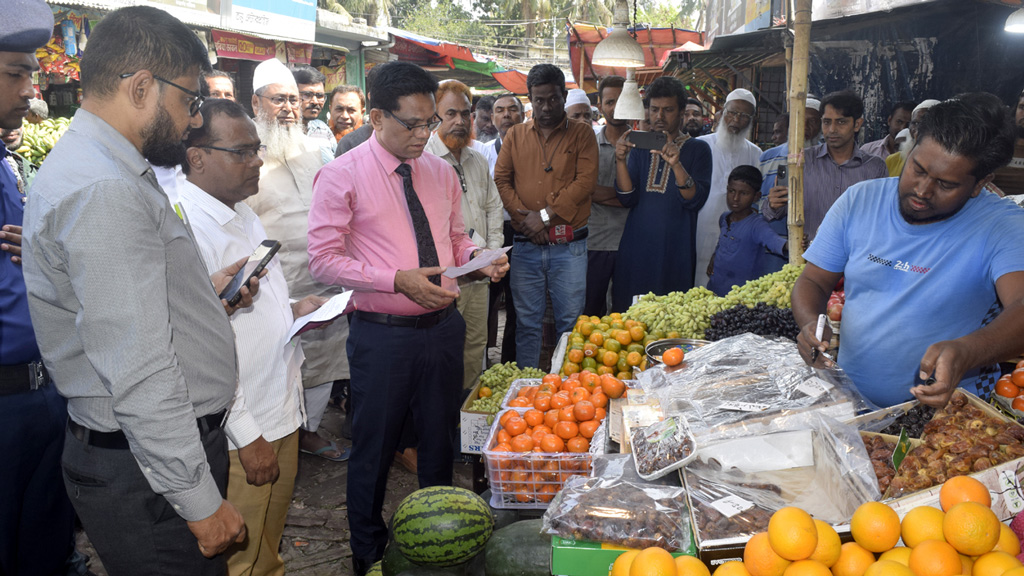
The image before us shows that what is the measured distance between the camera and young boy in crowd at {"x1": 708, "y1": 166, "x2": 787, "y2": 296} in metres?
4.49

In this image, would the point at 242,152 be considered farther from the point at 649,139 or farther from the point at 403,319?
the point at 649,139

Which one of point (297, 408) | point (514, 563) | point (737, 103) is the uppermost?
point (737, 103)

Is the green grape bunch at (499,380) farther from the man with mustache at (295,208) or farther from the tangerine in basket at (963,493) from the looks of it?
the tangerine in basket at (963,493)

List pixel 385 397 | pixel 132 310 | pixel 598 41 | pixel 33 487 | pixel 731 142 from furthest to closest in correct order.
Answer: pixel 598 41, pixel 731 142, pixel 385 397, pixel 33 487, pixel 132 310

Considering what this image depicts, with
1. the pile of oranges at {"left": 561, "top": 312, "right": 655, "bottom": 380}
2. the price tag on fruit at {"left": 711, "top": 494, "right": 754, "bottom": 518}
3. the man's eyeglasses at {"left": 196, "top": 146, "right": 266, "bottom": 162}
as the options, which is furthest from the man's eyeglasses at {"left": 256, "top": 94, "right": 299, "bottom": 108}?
the price tag on fruit at {"left": 711, "top": 494, "right": 754, "bottom": 518}

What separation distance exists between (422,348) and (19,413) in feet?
5.07

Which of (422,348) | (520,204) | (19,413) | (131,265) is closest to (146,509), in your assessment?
(131,265)

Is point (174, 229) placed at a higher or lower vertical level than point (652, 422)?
higher

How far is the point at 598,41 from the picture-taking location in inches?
613

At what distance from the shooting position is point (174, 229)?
1.66m

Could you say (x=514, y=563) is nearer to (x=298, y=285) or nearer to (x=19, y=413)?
(x=19, y=413)

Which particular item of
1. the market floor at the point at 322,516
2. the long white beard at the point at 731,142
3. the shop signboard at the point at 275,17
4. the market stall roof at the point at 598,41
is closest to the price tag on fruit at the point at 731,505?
the market floor at the point at 322,516

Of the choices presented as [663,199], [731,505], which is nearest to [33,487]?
[731,505]

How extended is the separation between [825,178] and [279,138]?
3.70 metres
